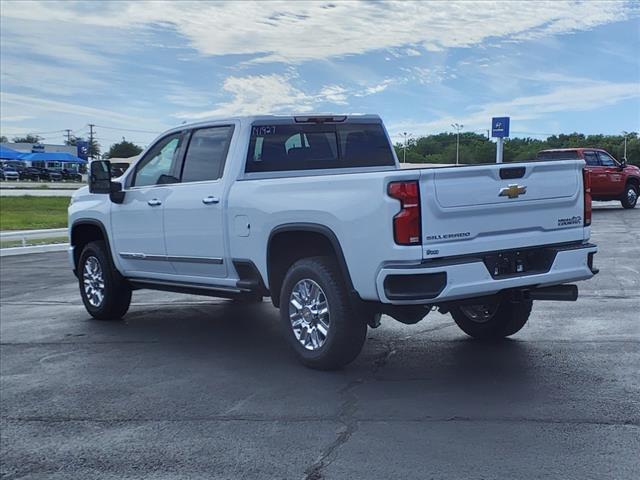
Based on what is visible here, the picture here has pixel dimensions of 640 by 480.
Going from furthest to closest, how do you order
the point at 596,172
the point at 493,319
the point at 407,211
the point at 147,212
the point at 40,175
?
the point at 40,175 → the point at 596,172 → the point at 147,212 → the point at 493,319 → the point at 407,211

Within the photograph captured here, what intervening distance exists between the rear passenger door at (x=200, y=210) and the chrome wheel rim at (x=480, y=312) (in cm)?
226

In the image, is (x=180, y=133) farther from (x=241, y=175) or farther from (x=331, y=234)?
(x=331, y=234)

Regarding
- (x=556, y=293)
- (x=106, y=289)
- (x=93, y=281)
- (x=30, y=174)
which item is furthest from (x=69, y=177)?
(x=556, y=293)

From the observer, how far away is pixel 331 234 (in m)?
5.61

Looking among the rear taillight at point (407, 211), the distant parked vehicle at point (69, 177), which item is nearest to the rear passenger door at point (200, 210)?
the rear taillight at point (407, 211)

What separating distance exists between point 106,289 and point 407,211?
474cm

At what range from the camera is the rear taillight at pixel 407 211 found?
5.09m

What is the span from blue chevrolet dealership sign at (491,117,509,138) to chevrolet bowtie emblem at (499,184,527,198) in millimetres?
21204

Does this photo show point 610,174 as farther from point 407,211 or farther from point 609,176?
point 407,211

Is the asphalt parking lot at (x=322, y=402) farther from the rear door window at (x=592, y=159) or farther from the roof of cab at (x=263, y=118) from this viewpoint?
the rear door window at (x=592, y=159)

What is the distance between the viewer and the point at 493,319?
267 inches

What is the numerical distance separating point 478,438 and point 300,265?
216 cm

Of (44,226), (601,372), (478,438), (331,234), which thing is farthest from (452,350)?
(44,226)

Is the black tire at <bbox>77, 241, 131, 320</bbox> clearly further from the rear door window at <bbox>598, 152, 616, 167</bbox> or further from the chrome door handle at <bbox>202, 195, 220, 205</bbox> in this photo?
the rear door window at <bbox>598, 152, 616, 167</bbox>
